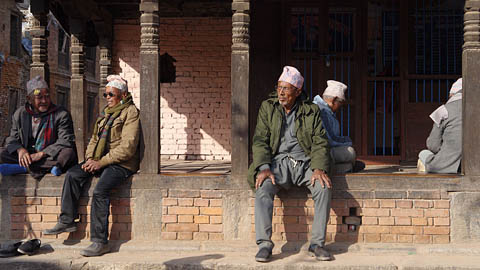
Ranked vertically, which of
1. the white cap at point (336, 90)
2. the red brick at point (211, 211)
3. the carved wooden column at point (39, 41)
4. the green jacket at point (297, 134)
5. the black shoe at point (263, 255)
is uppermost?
the carved wooden column at point (39, 41)

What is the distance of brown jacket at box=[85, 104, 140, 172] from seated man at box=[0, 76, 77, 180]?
34 cm

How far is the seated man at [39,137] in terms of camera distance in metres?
5.69

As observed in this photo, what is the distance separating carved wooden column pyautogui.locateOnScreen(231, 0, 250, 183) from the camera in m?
5.59

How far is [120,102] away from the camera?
573 centimetres

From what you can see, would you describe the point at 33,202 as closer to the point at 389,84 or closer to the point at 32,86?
the point at 32,86

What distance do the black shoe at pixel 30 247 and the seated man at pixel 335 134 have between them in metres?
3.14

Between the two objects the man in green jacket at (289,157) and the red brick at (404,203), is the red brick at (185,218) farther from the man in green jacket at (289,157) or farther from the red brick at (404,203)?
the red brick at (404,203)

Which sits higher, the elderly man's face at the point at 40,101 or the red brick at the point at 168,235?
the elderly man's face at the point at 40,101

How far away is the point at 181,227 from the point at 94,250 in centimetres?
92

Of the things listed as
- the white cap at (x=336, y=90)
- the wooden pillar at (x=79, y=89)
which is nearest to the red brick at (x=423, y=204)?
the white cap at (x=336, y=90)

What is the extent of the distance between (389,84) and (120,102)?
5.07 m

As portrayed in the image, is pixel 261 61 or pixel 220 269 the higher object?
pixel 261 61

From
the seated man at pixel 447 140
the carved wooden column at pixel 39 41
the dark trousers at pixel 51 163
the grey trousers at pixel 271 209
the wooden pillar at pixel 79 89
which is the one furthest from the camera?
the wooden pillar at pixel 79 89

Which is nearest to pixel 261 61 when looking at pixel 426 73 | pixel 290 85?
pixel 426 73
